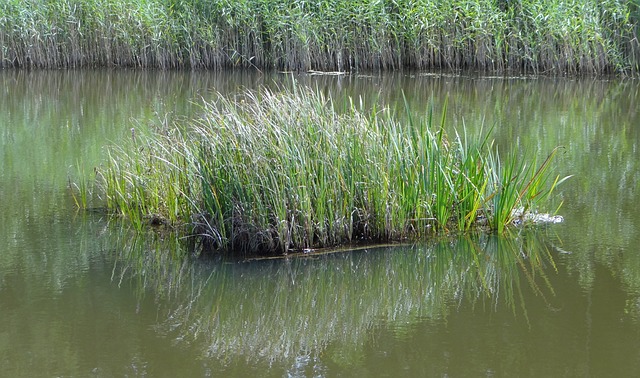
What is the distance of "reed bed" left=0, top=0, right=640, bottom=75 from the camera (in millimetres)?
15070

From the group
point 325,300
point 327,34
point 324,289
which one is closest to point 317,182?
point 324,289

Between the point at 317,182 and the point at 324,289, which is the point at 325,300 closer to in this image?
the point at 324,289

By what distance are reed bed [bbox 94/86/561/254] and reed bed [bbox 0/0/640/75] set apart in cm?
983

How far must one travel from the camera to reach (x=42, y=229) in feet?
20.1

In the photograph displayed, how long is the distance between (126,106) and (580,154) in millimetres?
6522

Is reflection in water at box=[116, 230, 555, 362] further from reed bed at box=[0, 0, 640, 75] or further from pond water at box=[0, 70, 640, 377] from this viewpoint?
reed bed at box=[0, 0, 640, 75]

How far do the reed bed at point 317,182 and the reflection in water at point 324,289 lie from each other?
0.19 m

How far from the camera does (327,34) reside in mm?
16125

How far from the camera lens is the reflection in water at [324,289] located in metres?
4.33

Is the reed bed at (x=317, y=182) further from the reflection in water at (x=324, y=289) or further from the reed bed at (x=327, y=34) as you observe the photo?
the reed bed at (x=327, y=34)

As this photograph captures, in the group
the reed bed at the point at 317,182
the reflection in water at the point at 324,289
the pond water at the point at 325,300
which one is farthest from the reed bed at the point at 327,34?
the reflection in water at the point at 324,289

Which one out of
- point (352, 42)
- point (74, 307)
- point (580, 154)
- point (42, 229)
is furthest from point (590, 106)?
point (74, 307)

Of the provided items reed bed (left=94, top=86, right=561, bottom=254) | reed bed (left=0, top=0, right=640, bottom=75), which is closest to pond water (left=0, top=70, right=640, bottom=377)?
reed bed (left=94, top=86, right=561, bottom=254)

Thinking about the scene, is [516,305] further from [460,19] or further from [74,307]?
[460,19]
